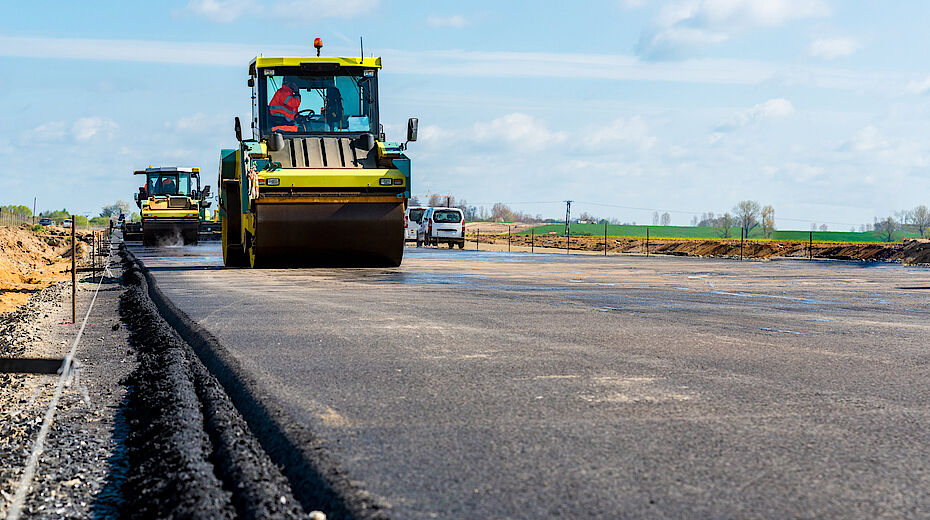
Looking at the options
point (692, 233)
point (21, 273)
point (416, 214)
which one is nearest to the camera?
point (21, 273)

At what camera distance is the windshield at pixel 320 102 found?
58.7 ft

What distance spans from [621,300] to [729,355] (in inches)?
204

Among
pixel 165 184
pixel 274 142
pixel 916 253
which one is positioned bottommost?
pixel 916 253

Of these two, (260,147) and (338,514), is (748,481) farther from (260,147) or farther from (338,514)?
(260,147)

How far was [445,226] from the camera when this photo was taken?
45.3 m

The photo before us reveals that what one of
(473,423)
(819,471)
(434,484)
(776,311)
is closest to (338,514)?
(434,484)

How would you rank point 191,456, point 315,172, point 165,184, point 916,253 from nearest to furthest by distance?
point 191,456 < point 315,172 < point 916,253 < point 165,184

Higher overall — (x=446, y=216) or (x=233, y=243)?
(x=446, y=216)

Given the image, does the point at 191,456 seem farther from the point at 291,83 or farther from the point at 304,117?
the point at 291,83

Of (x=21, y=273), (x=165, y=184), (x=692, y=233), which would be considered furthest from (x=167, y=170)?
(x=692, y=233)

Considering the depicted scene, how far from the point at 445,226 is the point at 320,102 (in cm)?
2727

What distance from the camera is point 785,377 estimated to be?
19.9ft

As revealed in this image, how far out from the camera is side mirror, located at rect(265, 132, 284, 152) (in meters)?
17.0

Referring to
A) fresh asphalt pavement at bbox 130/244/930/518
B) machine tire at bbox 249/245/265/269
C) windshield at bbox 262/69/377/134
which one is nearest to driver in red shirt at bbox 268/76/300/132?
windshield at bbox 262/69/377/134
